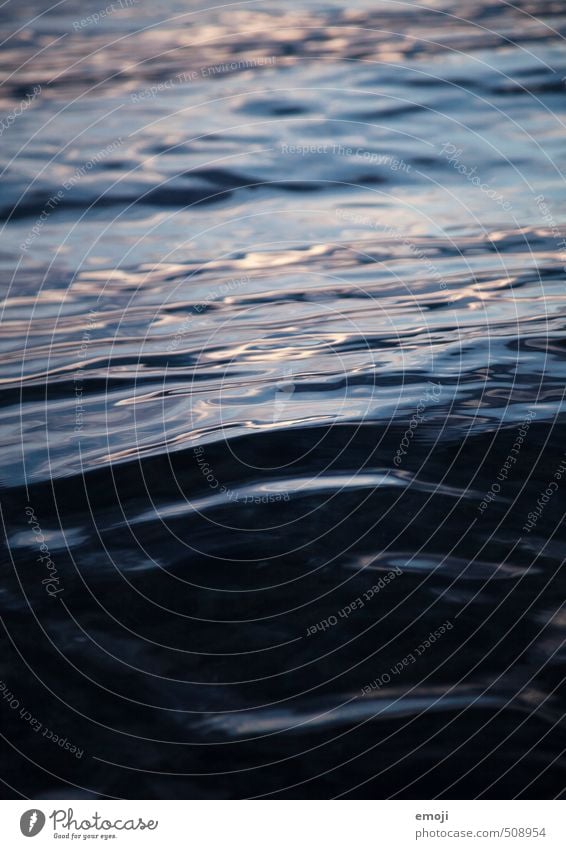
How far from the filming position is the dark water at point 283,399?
120cm

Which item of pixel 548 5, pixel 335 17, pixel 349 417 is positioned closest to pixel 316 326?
pixel 349 417

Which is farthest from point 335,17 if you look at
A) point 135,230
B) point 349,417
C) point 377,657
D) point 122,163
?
point 377,657

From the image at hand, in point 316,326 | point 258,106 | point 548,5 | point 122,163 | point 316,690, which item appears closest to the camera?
point 316,690

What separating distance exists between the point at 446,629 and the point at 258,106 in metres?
1.88

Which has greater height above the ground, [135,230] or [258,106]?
[258,106]

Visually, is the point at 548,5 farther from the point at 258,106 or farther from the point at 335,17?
the point at 258,106

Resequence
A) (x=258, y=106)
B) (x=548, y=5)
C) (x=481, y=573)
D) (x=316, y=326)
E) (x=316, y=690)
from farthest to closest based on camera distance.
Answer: (x=548, y=5), (x=258, y=106), (x=316, y=326), (x=481, y=573), (x=316, y=690)

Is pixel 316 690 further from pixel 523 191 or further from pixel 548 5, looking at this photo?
pixel 548 5

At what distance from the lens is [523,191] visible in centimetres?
239

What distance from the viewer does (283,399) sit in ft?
6.28

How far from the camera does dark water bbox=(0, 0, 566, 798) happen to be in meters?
1.20

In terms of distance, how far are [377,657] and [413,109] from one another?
6.48 ft


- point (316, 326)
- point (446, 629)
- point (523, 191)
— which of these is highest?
point (523, 191)

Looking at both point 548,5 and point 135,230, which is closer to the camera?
point 135,230
